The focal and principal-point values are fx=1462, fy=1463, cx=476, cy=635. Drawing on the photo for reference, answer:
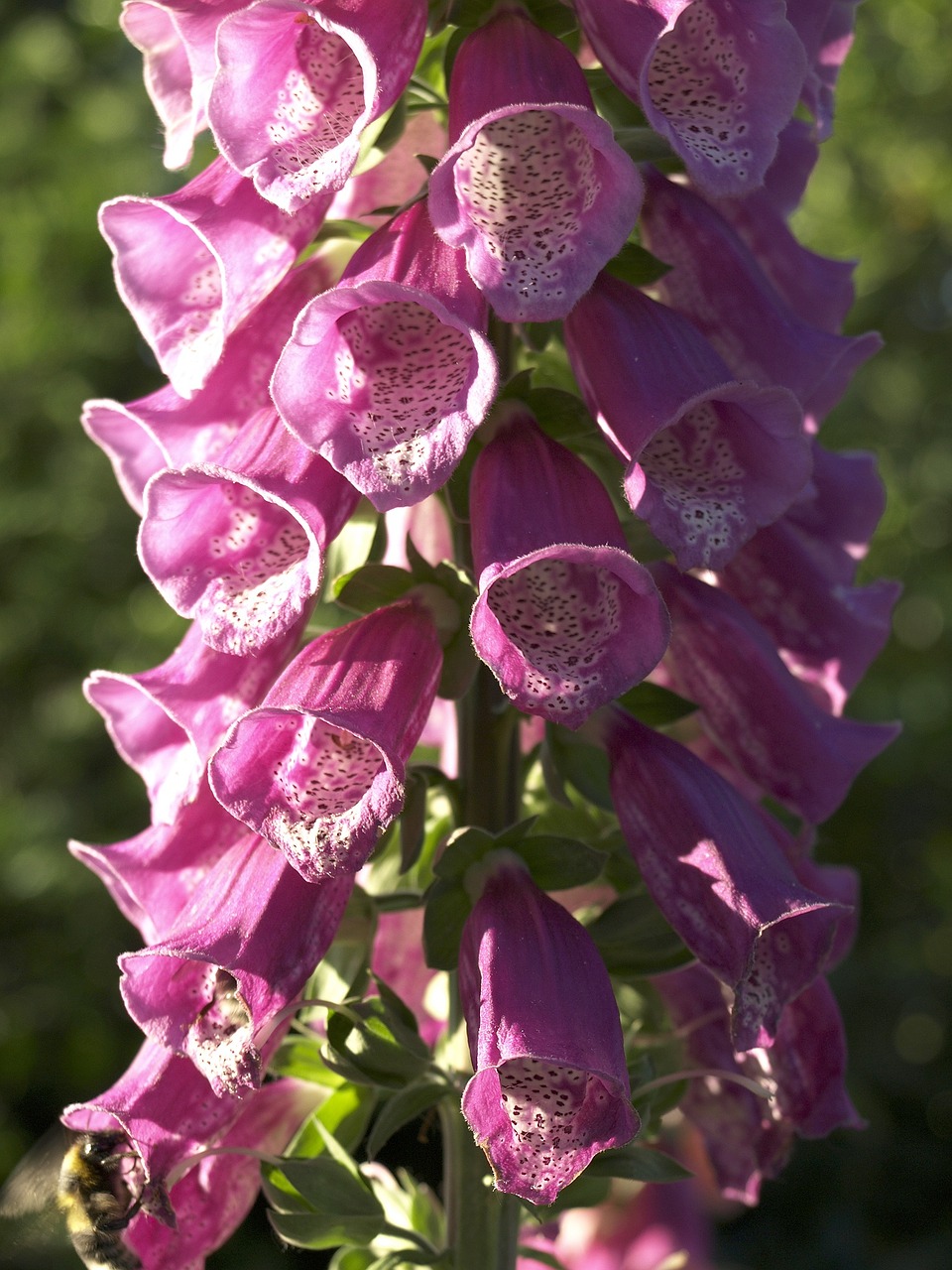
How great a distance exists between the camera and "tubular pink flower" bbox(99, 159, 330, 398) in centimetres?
132

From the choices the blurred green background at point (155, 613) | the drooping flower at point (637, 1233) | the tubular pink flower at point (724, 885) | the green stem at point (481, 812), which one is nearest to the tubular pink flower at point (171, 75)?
the green stem at point (481, 812)

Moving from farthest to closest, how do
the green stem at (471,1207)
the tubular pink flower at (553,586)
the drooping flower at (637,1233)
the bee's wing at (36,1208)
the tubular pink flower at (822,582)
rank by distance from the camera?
the drooping flower at (637,1233) < the bee's wing at (36,1208) < the tubular pink flower at (822,582) < the green stem at (471,1207) < the tubular pink flower at (553,586)

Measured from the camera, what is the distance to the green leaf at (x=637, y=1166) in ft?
4.37

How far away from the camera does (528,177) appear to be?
4.09ft

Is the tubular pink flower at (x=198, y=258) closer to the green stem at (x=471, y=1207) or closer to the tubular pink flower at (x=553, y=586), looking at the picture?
the tubular pink flower at (x=553, y=586)

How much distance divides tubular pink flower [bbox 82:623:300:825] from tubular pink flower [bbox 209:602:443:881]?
88 millimetres

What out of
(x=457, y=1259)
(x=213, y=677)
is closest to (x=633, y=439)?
(x=213, y=677)

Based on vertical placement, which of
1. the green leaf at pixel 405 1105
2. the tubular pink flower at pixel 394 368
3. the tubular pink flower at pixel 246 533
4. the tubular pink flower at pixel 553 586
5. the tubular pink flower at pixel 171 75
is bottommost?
the green leaf at pixel 405 1105

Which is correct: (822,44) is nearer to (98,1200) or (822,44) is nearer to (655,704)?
(655,704)

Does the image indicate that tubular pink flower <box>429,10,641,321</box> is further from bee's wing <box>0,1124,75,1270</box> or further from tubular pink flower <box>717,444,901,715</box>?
bee's wing <box>0,1124,75,1270</box>

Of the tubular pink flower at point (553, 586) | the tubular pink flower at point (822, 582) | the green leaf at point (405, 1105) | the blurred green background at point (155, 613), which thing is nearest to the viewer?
the tubular pink flower at point (553, 586)

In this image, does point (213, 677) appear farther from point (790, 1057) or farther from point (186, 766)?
point (790, 1057)

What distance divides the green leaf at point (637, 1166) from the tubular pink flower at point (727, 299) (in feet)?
2.41

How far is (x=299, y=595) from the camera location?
120 centimetres
